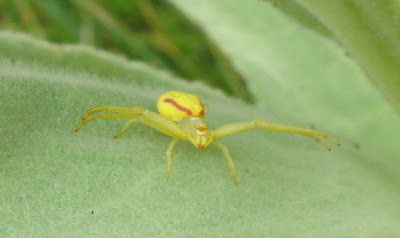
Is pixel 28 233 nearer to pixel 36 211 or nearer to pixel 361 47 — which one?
pixel 36 211

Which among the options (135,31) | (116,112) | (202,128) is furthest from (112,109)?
(135,31)

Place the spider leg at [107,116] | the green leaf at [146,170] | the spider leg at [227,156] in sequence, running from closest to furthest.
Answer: the green leaf at [146,170], the spider leg at [107,116], the spider leg at [227,156]

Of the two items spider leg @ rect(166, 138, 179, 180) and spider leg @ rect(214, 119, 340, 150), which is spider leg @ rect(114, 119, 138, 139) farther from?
spider leg @ rect(214, 119, 340, 150)

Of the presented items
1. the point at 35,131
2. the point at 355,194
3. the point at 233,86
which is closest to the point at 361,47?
the point at 355,194

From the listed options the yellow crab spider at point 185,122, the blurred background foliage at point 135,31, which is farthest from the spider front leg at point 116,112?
the blurred background foliage at point 135,31

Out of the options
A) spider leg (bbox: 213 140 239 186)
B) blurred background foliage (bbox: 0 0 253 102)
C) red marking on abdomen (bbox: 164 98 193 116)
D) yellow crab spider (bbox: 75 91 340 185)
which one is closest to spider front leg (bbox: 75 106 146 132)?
yellow crab spider (bbox: 75 91 340 185)

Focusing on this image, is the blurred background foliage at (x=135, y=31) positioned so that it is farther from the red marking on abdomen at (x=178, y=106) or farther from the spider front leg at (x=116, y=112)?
the spider front leg at (x=116, y=112)

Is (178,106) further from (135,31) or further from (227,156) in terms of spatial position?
(135,31)
